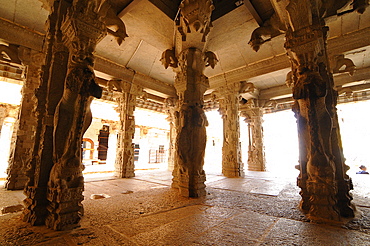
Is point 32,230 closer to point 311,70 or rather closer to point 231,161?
point 311,70

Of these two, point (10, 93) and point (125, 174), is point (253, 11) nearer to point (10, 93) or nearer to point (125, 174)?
point (125, 174)

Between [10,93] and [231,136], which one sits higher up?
[10,93]

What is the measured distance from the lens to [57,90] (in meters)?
2.67

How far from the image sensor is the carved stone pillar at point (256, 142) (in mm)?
9680

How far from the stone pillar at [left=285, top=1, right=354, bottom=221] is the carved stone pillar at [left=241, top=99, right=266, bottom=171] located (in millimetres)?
6894

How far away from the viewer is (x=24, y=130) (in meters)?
5.10

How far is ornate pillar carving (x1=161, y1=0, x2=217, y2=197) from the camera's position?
3.73 meters

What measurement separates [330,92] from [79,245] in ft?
13.9

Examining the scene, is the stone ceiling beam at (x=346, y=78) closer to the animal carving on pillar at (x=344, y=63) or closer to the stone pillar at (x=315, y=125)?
the animal carving on pillar at (x=344, y=63)

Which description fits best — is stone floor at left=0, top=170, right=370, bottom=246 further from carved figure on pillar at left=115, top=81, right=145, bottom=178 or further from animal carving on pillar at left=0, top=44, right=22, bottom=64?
animal carving on pillar at left=0, top=44, right=22, bottom=64

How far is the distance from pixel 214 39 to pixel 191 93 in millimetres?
2538

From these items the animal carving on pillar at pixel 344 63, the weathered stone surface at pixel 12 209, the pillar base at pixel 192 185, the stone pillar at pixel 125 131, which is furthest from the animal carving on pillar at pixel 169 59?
the animal carving on pillar at pixel 344 63

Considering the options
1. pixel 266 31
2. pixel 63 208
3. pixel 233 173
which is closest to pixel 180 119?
pixel 63 208

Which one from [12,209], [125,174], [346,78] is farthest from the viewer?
[346,78]
